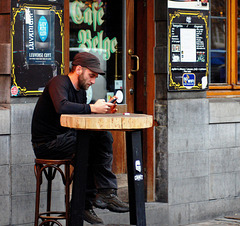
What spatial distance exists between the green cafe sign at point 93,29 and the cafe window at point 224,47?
1.35 meters

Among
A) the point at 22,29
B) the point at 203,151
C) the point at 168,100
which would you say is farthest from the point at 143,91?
the point at 22,29

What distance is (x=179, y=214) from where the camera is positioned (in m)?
7.30

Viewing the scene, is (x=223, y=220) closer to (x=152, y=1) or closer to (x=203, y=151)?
(x=203, y=151)

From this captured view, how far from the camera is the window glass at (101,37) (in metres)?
7.15

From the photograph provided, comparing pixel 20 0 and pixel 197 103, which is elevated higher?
pixel 20 0

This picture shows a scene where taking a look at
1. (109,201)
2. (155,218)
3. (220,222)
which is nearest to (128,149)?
(109,201)

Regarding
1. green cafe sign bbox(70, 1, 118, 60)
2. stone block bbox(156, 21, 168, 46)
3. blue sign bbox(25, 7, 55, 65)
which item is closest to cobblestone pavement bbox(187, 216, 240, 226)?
stone block bbox(156, 21, 168, 46)

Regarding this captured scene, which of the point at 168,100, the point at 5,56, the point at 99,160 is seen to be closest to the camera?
the point at 99,160

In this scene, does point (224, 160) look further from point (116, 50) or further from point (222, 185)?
point (116, 50)

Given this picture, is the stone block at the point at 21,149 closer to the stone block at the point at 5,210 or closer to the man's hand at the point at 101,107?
the stone block at the point at 5,210

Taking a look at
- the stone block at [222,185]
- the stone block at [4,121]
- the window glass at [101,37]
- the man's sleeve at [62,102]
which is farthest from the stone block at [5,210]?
the stone block at [222,185]

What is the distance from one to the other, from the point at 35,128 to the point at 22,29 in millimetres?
1201

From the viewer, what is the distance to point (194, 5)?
24.3 ft

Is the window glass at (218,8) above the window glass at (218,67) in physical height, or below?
above
